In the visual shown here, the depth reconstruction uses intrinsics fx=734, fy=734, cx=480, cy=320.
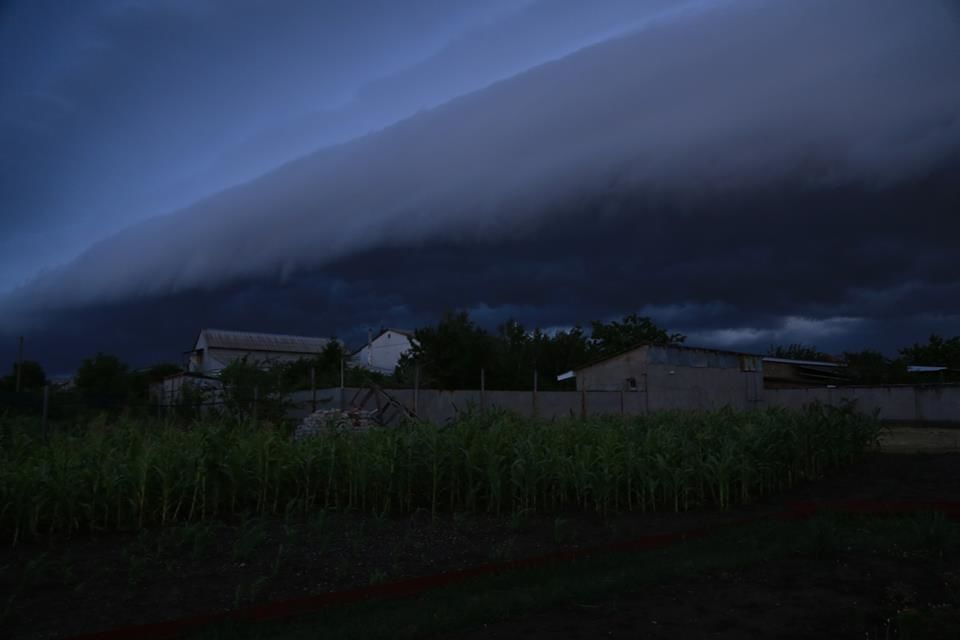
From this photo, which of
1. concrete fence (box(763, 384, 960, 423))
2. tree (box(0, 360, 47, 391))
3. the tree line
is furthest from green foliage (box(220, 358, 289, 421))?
tree (box(0, 360, 47, 391))

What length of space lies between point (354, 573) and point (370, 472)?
1934 millimetres

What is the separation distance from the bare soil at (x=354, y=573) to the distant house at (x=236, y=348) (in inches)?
1615

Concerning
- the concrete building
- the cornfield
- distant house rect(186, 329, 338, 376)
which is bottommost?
the cornfield

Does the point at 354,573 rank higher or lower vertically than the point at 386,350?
lower

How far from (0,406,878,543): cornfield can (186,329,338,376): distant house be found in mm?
39587

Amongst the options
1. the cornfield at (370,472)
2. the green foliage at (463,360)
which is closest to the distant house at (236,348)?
the green foliage at (463,360)

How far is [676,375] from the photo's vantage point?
94.7 ft

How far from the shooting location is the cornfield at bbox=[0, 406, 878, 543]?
20.8 ft

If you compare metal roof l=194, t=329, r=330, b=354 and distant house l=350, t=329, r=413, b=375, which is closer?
metal roof l=194, t=329, r=330, b=354

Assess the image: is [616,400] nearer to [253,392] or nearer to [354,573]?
[253,392]

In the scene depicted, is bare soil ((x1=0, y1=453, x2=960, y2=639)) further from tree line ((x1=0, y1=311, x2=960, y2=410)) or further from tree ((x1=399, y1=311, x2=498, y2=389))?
tree ((x1=399, y1=311, x2=498, y2=389))

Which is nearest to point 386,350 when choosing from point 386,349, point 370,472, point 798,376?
point 386,349

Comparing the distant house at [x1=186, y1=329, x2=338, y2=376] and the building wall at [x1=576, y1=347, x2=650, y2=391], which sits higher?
the distant house at [x1=186, y1=329, x2=338, y2=376]

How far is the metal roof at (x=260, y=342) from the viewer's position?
160ft
